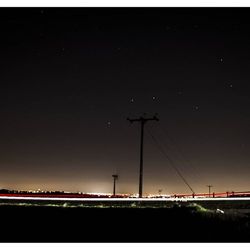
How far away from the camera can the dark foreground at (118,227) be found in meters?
12.7

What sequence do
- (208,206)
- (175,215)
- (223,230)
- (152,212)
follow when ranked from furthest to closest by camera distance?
1. (208,206)
2. (152,212)
3. (175,215)
4. (223,230)

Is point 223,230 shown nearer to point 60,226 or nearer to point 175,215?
point 175,215

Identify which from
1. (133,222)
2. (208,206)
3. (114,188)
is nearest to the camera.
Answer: (133,222)

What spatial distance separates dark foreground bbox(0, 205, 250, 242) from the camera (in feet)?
41.7

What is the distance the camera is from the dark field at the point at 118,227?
12.7 m

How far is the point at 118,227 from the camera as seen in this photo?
14.7m

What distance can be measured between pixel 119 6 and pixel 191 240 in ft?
28.3

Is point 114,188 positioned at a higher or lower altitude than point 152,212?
higher

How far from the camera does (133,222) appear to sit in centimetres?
1596

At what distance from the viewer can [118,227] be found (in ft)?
48.3

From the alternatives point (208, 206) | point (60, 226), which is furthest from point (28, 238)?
point (208, 206)

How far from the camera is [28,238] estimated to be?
12.7 meters
